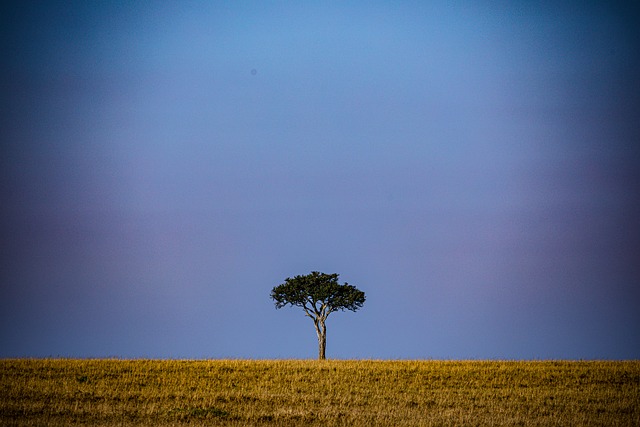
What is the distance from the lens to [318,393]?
37.0m

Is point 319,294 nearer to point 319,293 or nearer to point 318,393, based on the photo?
point 319,293

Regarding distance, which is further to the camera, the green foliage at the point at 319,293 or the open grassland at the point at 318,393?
the green foliage at the point at 319,293

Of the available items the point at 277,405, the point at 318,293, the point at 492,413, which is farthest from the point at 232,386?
the point at 318,293

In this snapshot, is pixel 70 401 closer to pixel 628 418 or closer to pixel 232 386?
pixel 232 386

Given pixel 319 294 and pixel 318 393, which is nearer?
pixel 318 393

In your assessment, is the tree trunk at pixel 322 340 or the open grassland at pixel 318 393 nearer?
the open grassland at pixel 318 393

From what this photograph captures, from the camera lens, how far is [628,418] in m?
30.0

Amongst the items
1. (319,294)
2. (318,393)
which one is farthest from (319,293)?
(318,393)

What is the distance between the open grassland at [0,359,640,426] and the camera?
95.5ft

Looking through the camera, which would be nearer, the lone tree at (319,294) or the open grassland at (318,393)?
the open grassland at (318,393)

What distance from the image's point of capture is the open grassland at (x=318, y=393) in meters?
29.1

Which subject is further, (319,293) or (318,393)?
(319,293)

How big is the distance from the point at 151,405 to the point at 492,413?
1418 centimetres

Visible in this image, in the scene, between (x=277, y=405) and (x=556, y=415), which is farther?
(x=277, y=405)
